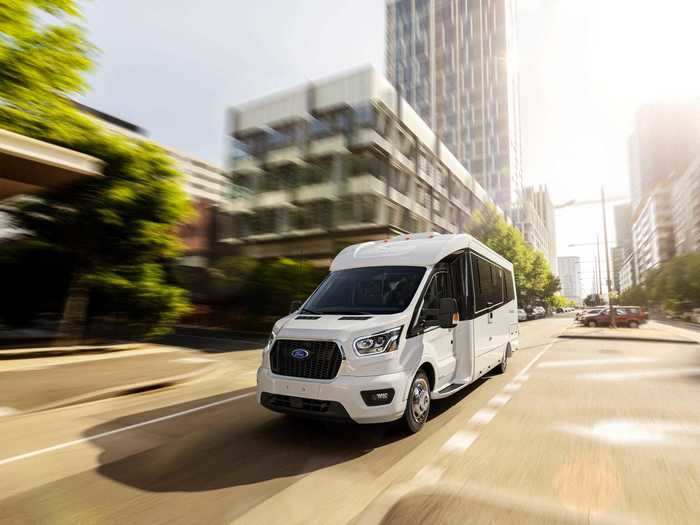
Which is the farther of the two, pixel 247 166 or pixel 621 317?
pixel 247 166

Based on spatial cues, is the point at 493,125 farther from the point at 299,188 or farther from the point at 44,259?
the point at 44,259

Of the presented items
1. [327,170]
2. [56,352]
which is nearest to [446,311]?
[56,352]

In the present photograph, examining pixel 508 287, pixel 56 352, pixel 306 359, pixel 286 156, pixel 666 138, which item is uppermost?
pixel 666 138

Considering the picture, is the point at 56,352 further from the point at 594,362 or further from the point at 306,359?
the point at 594,362

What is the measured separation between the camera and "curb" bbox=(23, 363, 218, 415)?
6971 mm

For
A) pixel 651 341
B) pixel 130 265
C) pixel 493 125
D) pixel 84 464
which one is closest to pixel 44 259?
pixel 130 265

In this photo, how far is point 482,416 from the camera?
19.9 ft

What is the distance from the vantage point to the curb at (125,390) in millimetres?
6971

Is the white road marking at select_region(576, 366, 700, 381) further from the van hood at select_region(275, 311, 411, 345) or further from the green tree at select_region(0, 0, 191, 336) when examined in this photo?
the green tree at select_region(0, 0, 191, 336)

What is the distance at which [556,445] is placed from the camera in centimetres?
488

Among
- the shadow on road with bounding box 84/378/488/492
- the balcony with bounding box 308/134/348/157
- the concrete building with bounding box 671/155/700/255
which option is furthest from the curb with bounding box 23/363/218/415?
the concrete building with bounding box 671/155/700/255

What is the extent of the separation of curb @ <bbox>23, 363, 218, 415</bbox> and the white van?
3.92m

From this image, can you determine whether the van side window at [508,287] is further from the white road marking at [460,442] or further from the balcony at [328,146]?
the balcony at [328,146]

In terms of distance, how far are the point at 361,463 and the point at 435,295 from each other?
252 cm
